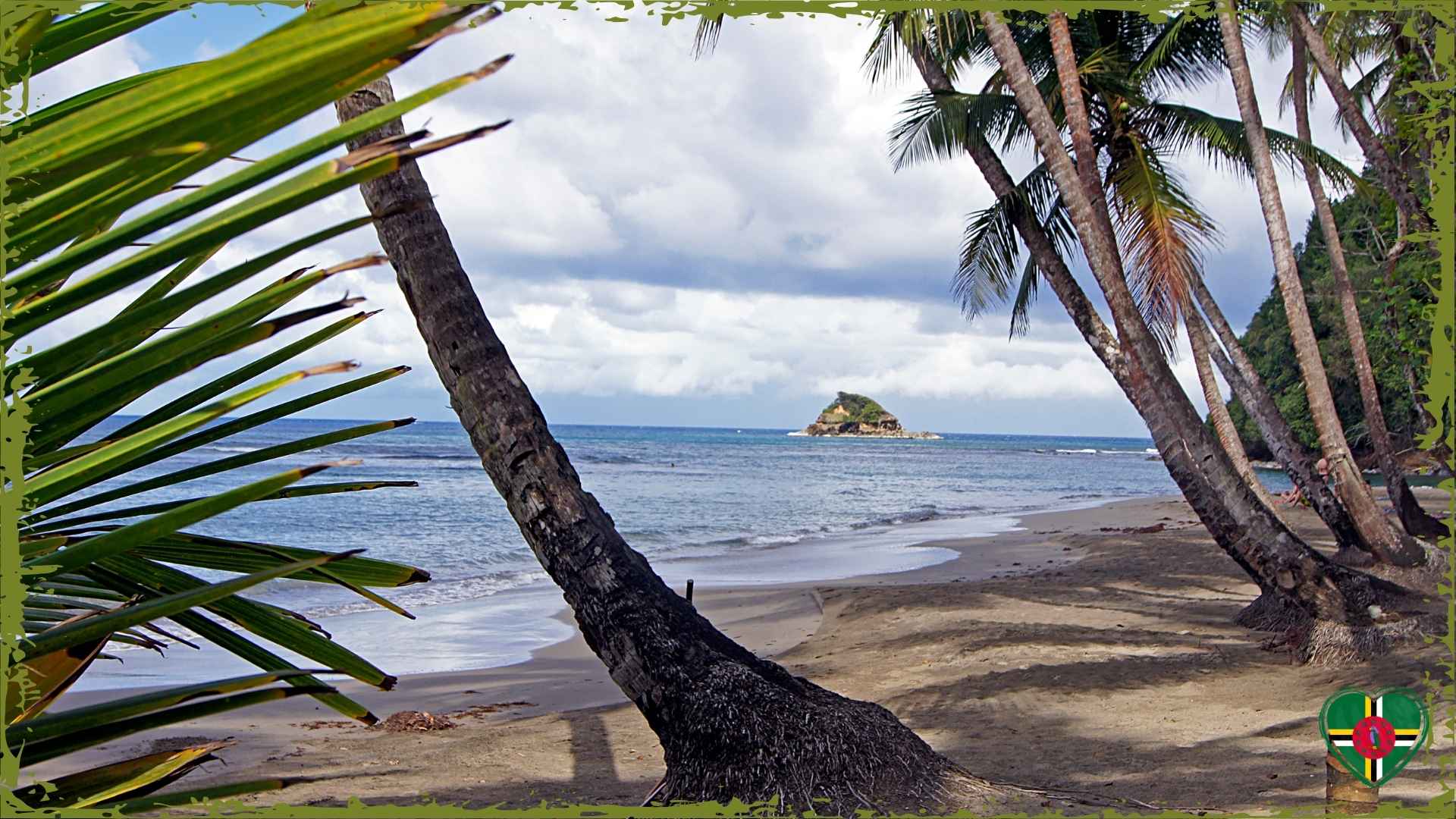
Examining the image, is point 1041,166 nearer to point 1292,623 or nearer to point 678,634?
point 1292,623

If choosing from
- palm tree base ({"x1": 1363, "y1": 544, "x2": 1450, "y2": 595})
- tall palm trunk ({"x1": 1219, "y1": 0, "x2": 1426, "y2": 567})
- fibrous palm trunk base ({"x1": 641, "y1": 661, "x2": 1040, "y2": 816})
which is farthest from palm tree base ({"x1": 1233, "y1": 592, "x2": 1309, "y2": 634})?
fibrous palm trunk base ({"x1": 641, "y1": 661, "x2": 1040, "y2": 816})

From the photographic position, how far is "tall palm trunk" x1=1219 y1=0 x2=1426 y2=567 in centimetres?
841

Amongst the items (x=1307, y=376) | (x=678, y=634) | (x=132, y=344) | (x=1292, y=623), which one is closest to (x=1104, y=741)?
(x=1292, y=623)

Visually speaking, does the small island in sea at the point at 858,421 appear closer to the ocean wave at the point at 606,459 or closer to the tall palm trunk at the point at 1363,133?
the ocean wave at the point at 606,459

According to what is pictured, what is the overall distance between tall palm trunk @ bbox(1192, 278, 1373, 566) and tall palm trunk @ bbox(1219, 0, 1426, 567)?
0.60 m

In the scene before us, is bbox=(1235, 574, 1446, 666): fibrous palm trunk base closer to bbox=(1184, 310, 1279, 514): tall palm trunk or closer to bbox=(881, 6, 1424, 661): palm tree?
bbox=(881, 6, 1424, 661): palm tree

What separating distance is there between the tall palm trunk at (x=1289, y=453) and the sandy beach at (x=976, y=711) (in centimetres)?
109

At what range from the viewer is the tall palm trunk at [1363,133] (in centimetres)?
815

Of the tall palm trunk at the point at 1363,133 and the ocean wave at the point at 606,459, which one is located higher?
the tall palm trunk at the point at 1363,133

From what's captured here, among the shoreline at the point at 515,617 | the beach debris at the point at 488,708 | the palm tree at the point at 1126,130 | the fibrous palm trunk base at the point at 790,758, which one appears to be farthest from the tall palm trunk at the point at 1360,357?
the fibrous palm trunk base at the point at 790,758

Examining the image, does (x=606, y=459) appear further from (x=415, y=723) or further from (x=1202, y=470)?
(x=1202, y=470)

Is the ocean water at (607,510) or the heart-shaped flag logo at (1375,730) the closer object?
the heart-shaped flag logo at (1375,730)

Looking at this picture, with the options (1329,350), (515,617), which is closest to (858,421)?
(1329,350)

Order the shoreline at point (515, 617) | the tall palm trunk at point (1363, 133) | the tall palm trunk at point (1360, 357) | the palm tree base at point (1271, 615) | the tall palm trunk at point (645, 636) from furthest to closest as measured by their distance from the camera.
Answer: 1. the tall palm trunk at point (1360, 357)
2. the shoreline at point (515, 617)
3. the tall palm trunk at point (1363, 133)
4. the palm tree base at point (1271, 615)
5. the tall palm trunk at point (645, 636)
